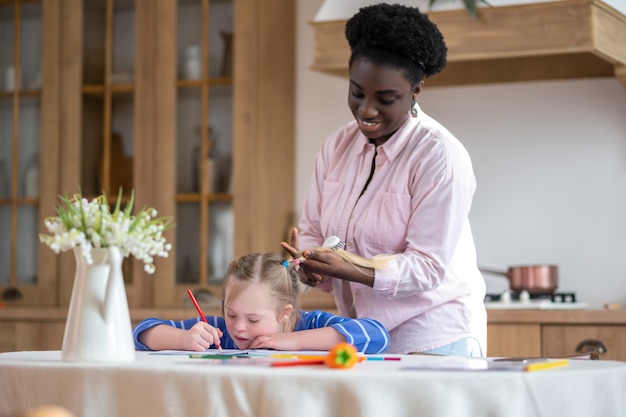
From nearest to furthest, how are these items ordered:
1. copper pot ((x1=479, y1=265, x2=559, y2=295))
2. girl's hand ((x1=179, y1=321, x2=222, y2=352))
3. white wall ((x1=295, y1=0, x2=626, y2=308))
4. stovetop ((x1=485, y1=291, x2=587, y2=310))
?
girl's hand ((x1=179, y1=321, x2=222, y2=352)) < stovetop ((x1=485, y1=291, x2=587, y2=310)) < copper pot ((x1=479, y1=265, x2=559, y2=295)) < white wall ((x1=295, y1=0, x2=626, y2=308))

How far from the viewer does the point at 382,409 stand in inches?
49.3

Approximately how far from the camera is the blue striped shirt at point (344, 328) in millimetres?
1823

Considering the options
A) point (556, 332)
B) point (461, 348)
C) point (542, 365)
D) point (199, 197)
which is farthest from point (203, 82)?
point (542, 365)

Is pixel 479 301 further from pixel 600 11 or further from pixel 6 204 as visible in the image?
pixel 6 204

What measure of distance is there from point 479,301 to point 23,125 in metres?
2.51

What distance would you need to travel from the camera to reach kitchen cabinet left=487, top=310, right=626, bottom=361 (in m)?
2.95

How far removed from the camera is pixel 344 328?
5.96 feet

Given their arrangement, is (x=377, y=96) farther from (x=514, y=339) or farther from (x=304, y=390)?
(x=514, y=339)

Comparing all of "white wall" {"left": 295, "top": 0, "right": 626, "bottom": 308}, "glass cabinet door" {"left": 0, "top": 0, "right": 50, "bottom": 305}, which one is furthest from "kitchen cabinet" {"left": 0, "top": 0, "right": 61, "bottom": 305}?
"white wall" {"left": 295, "top": 0, "right": 626, "bottom": 308}

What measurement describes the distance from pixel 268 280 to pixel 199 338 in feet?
0.94

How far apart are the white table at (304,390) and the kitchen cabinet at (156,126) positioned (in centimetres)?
220

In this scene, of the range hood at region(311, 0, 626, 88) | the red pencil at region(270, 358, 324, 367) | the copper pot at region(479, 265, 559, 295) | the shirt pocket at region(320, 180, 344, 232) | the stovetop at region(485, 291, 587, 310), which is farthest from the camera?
the copper pot at region(479, 265, 559, 295)

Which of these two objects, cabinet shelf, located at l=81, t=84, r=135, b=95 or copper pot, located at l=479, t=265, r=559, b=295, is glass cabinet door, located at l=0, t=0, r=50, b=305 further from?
copper pot, located at l=479, t=265, r=559, b=295

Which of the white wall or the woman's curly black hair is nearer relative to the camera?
the woman's curly black hair
